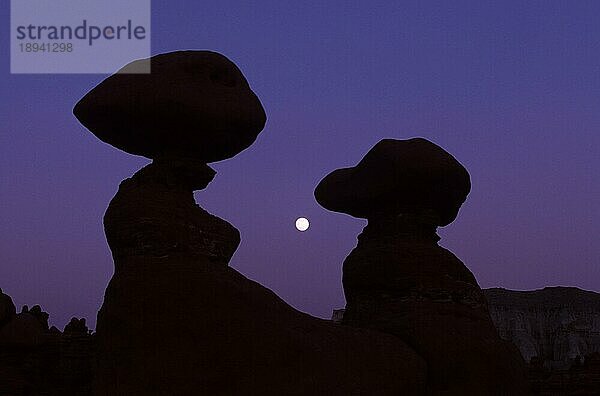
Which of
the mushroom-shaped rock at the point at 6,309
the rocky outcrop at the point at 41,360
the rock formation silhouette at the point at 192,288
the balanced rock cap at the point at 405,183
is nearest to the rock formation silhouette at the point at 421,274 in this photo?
the balanced rock cap at the point at 405,183

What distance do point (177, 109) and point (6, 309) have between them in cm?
1411

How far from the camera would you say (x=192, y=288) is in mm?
6949

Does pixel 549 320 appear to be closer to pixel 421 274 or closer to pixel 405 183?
pixel 405 183

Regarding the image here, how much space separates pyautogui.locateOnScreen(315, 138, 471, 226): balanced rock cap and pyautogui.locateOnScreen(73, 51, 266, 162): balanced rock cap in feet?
8.70

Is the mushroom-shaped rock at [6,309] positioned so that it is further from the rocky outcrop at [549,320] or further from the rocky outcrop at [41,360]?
the rocky outcrop at [549,320]

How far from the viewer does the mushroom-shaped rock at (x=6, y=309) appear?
1862 cm

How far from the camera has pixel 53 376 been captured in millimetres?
20422

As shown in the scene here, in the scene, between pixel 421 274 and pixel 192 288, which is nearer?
pixel 192 288

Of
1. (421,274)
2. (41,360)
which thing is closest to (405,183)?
(421,274)

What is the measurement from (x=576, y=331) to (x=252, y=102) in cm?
7787

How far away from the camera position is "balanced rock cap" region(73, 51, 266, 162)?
7.59 m

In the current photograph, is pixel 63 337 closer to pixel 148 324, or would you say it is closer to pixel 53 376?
pixel 53 376

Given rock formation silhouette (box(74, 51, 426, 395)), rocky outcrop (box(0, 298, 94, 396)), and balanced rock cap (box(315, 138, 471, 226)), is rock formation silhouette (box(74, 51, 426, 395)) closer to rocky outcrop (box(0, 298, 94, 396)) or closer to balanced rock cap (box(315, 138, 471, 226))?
balanced rock cap (box(315, 138, 471, 226))

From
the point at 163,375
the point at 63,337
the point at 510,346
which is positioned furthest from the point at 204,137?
the point at 63,337
